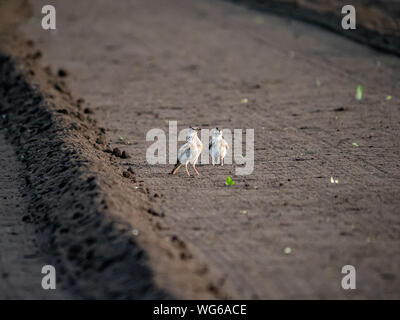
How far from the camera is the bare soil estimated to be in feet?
24.6

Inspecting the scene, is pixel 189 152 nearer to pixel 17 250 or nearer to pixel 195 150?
pixel 195 150

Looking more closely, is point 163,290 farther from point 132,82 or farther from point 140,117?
point 132,82

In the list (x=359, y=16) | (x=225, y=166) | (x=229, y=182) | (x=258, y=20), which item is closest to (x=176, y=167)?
(x=225, y=166)

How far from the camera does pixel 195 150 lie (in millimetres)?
10312

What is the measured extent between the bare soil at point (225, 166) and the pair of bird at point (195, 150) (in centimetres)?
27

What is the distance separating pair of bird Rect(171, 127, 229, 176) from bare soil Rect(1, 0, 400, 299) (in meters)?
0.27

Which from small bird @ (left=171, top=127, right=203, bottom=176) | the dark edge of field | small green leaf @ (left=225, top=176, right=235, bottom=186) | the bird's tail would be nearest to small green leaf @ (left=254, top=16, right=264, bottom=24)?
the dark edge of field

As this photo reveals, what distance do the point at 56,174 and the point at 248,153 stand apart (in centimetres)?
368

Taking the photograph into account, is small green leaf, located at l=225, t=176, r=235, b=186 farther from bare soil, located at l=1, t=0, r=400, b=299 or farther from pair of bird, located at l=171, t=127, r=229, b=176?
pair of bird, located at l=171, t=127, r=229, b=176

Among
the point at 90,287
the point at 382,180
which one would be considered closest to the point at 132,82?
the point at 382,180

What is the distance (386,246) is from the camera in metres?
7.92

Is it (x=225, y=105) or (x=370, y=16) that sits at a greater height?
(x=370, y=16)

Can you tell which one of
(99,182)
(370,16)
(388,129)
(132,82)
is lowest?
(99,182)

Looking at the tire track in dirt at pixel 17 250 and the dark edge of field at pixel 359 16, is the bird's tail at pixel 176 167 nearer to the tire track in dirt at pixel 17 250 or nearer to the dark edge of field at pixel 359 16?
the tire track in dirt at pixel 17 250
